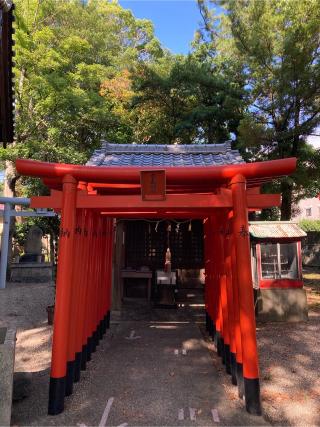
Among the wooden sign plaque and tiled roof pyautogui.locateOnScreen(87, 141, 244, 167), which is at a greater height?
tiled roof pyautogui.locateOnScreen(87, 141, 244, 167)

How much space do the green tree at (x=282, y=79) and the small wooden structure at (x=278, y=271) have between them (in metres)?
3.29

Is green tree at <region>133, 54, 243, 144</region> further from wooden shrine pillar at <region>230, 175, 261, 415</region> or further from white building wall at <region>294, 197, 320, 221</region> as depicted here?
white building wall at <region>294, 197, 320, 221</region>

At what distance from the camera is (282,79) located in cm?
1113

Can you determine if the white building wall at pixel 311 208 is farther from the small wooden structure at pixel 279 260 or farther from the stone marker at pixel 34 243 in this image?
the small wooden structure at pixel 279 260

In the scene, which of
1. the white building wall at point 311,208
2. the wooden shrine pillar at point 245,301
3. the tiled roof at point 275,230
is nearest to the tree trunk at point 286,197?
the tiled roof at point 275,230

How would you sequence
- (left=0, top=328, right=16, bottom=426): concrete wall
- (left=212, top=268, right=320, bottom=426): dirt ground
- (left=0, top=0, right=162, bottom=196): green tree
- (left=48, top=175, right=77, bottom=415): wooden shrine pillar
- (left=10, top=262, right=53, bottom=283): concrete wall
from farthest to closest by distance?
(left=10, top=262, right=53, bottom=283): concrete wall < (left=0, top=0, right=162, bottom=196): green tree < (left=212, top=268, right=320, bottom=426): dirt ground < (left=48, top=175, right=77, bottom=415): wooden shrine pillar < (left=0, top=328, right=16, bottom=426): concrete wall

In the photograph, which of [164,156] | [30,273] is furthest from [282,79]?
[30,273]

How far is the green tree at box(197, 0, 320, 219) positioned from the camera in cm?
1088

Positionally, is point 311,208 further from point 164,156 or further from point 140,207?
point 140,207

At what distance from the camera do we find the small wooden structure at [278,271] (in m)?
8.66

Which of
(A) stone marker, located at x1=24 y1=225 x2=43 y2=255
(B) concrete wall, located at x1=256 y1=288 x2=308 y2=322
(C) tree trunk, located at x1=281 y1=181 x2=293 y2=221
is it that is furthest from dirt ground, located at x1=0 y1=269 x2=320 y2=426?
(A) stone marker, located at x1=24 y1=225 x2=43 y2=255

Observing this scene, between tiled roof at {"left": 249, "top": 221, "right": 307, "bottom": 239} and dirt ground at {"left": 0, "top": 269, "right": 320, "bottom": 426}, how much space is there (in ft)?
7.39

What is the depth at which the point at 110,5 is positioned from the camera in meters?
27.2

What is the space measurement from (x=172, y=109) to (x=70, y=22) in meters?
12.0
